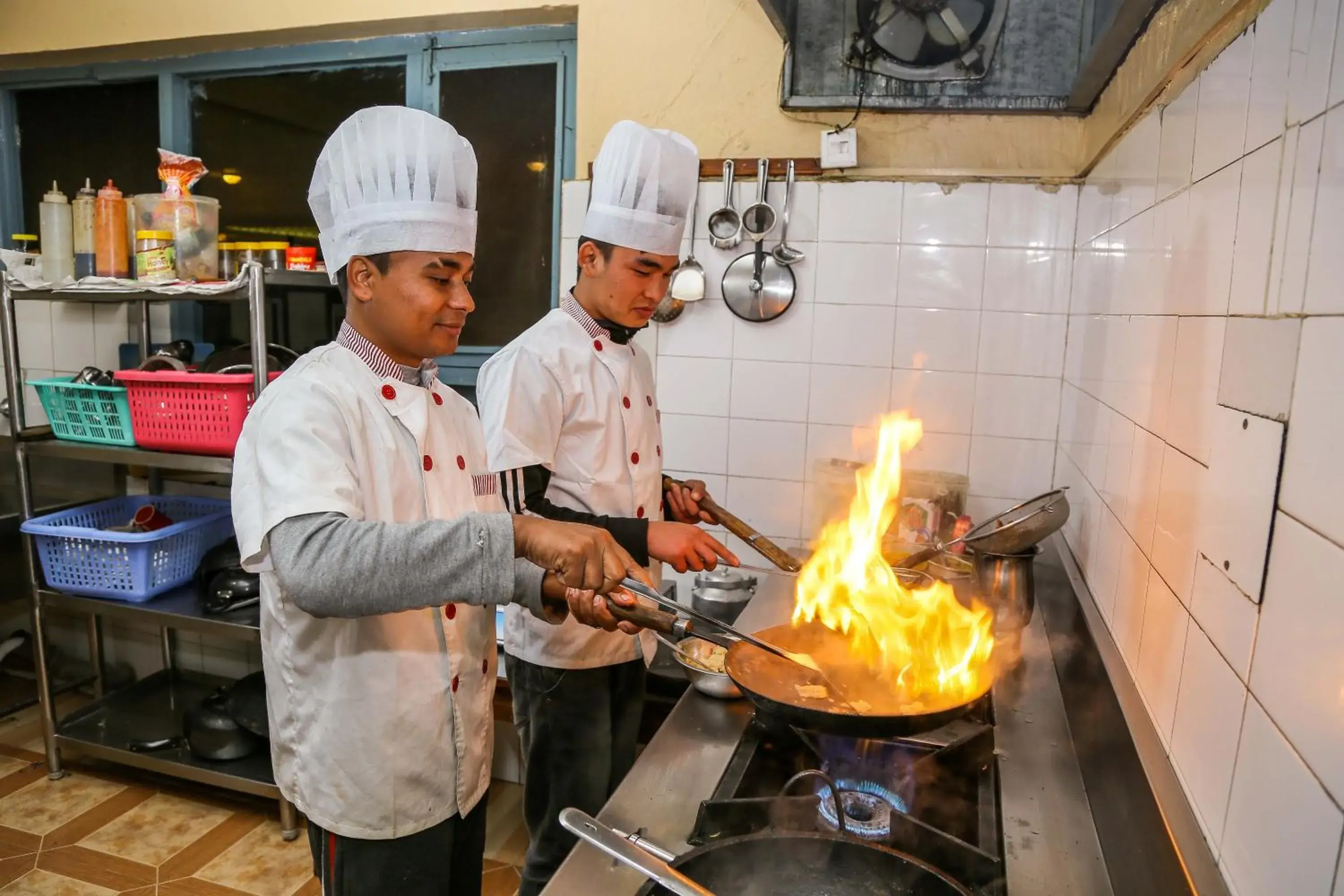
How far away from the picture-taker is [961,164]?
2.47 m

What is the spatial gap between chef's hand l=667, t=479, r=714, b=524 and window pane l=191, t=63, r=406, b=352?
Result: 1787 mm

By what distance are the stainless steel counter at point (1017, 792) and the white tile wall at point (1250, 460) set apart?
154 mm

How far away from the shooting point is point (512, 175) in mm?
2996

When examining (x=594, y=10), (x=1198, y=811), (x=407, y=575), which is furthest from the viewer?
(x=594, y=10)

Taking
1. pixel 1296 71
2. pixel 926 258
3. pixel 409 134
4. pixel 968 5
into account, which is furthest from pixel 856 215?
pixel 1296 71

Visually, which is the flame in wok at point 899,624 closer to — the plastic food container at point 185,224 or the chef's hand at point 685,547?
the chef's hand at point 685,547

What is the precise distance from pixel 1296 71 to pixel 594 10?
2306mm

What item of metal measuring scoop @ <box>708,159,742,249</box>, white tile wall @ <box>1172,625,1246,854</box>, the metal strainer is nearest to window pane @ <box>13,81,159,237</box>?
metal measuring scoop @ <box>708,159,742,249</box>

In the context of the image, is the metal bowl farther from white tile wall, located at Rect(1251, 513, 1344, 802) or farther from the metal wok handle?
white tile wall, located at Rect(1251, 513, 1344, 802)

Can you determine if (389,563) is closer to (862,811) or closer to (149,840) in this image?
(862,811)

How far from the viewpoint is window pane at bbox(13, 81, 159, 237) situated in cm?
339

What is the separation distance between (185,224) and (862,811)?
2683 millimetres

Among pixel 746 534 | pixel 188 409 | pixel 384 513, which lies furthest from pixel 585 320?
pixel 188 409

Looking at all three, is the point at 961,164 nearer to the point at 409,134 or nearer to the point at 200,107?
the point at 409,134
